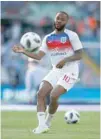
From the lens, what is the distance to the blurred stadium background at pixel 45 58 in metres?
Answer: 23.4

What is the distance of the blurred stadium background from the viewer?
922 inches

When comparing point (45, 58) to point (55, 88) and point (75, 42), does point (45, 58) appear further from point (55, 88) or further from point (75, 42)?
point (55, 88)

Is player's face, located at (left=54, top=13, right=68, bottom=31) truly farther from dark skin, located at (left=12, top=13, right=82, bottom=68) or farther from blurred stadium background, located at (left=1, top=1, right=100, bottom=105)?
blurred stadium background, located at (left=1, top=1, right=100, bottom=105)

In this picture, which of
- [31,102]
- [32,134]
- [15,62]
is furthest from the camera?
[15,62]

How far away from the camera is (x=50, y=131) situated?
39.8 ft

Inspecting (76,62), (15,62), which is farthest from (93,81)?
(76,62)

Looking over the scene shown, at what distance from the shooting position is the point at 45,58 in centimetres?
2423

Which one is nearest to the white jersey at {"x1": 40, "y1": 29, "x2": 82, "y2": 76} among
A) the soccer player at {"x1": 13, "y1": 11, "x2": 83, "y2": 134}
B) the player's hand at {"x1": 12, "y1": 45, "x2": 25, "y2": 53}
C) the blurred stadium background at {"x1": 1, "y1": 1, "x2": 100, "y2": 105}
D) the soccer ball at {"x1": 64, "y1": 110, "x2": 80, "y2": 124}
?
the soccer player at {"x1": 13, "y1": 11, "x2": 83, "y2": 134}

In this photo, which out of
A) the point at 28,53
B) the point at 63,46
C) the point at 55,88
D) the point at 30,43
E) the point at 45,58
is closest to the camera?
the point at 55,88

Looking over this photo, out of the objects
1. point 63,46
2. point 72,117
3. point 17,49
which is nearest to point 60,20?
point 63,46

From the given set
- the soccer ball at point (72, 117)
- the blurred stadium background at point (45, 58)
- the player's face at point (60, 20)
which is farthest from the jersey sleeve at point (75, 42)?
the blurred stadium background at point (45, 58)

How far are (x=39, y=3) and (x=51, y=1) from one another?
1.61ft

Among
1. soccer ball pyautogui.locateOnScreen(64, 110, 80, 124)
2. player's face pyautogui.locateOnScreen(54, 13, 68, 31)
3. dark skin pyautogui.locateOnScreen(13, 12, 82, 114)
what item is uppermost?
player's face pyautogui.locateOnScreen(54, 13, 68, 31)

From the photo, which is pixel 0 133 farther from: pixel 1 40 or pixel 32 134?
pixel 1 40
